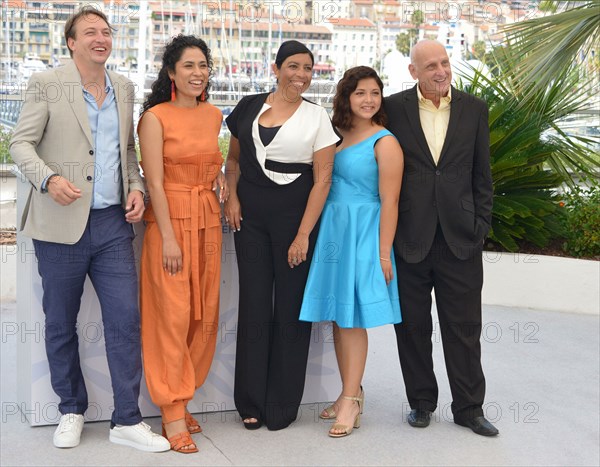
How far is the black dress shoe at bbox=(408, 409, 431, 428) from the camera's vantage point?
383 cm

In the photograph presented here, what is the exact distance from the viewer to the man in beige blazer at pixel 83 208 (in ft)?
10.5

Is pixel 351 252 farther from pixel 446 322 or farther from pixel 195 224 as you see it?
pixel 195 224

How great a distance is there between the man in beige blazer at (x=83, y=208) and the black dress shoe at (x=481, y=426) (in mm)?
1331

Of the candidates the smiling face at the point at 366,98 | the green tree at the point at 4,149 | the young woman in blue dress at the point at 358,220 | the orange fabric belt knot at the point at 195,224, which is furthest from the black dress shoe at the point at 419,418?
the green tree at the point at 4,149

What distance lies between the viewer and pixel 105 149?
333 cm

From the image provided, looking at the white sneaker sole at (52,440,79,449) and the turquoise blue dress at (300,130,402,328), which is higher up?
the turquoise blue dress at (300,130,402,328)

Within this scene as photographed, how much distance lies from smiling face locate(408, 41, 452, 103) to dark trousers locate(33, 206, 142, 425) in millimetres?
1338

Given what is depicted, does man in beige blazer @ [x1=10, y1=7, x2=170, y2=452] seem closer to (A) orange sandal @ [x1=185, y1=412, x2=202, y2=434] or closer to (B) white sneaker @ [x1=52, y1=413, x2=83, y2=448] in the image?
(B) white sneaker @ [x1=52, y1=413, x2=83, y2=448]

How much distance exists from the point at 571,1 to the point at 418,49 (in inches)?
133

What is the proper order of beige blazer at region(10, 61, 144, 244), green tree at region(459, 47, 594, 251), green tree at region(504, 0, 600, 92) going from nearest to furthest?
beige blazer at region(10, 61, 144, 244) → green tree at region(504, 0, 600, 92) → green tree at region(459, 47, 594, 251)

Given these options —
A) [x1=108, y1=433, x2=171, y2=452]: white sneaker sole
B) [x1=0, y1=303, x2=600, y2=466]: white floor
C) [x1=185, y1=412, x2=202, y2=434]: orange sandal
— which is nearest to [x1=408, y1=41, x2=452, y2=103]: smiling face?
[x1=0, y1=303, x2=600, y2=466]: white floor

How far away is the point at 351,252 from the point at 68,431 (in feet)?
4.39

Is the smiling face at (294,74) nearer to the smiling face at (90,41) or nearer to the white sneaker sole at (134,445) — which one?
the smiling face at (90,41)

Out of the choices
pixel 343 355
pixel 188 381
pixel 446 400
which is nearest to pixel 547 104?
pixel 446 400
